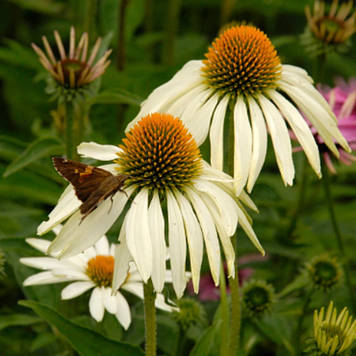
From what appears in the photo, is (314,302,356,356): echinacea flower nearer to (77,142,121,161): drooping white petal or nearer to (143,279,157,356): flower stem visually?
(143,279,157,356): flower stem

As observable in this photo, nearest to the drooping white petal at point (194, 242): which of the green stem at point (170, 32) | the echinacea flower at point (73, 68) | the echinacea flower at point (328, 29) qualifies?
the echinacea flower at point (73, 68)

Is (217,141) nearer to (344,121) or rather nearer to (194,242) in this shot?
(194,242)

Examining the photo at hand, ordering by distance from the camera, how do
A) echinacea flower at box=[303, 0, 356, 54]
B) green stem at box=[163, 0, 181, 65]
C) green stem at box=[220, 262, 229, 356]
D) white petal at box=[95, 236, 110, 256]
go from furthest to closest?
green stem at box=[163, 0, 181, 65] < echinacea flower at box=[303, 0, 356, 54] < white petal at box=[95, 236, 110, 256] < green stem at box=[220, 262, 229, 356]

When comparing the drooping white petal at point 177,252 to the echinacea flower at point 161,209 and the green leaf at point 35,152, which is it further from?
the green leaf at point 35,152

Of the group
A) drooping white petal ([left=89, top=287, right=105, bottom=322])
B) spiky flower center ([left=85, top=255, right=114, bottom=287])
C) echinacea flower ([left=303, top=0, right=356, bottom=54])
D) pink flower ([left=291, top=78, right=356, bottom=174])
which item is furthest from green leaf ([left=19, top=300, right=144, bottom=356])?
echinacea flower ([left=303, top=0, right=356, bottom=54])

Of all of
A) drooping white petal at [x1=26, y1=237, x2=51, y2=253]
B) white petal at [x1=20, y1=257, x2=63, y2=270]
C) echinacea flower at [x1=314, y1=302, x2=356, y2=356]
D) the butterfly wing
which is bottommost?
echinacea flower at [x1=314, y1=302, x2=356, y2=356]

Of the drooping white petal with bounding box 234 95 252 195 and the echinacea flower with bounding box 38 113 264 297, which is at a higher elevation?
the drooping white petal with bounding box 234 95 252 195

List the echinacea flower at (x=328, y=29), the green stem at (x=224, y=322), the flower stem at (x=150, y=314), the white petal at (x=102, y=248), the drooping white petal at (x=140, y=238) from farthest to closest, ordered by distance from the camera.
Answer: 1. the echinacea flower at (x=328, y=29)
2. the white petal at (x=102, y=248)
3. the green stem at (x=224, y=322)
4. the flower stem at (x=150, y=314)
5. the drooping white petal at (x=140, y=238)

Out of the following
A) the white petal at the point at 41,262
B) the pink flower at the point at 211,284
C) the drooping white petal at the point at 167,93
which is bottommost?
the pink flower at the point at 211,284

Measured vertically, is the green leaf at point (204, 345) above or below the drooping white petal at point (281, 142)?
below
